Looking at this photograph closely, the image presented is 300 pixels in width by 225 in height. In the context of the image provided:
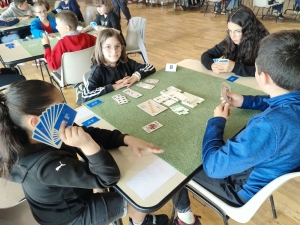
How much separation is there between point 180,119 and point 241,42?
107cm

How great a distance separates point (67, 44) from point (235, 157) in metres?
2.16

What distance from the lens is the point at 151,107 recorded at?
1375 millimetres

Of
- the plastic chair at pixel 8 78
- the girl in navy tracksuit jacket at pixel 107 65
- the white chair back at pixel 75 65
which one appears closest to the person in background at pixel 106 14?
the white chair back at pixel 75 65

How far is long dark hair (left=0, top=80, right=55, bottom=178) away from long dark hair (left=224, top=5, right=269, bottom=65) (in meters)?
1.61

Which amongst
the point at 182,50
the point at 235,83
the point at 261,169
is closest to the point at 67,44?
the point at 235,83

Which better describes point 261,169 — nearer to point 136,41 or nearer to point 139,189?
point 139,189

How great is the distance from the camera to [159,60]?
14.1 ft

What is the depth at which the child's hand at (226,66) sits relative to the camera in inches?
69.7

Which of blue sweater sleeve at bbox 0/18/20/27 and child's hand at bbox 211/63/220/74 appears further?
blue sweater sleeve at bbox 0/18/20/27

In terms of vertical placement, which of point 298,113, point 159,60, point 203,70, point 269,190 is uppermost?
point 298,113

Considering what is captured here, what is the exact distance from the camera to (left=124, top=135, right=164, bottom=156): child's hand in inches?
40.5

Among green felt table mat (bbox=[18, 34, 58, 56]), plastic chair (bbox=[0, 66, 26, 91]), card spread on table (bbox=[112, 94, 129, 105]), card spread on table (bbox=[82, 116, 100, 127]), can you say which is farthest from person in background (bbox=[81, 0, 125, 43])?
card spread on table (bbox=[82, 116, 100, 127])

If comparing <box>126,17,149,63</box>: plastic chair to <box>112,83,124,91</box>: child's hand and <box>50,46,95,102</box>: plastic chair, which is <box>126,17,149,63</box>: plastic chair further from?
<box>112,83,124,91</box>: child's hand

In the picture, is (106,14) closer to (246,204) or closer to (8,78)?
(8,78)
